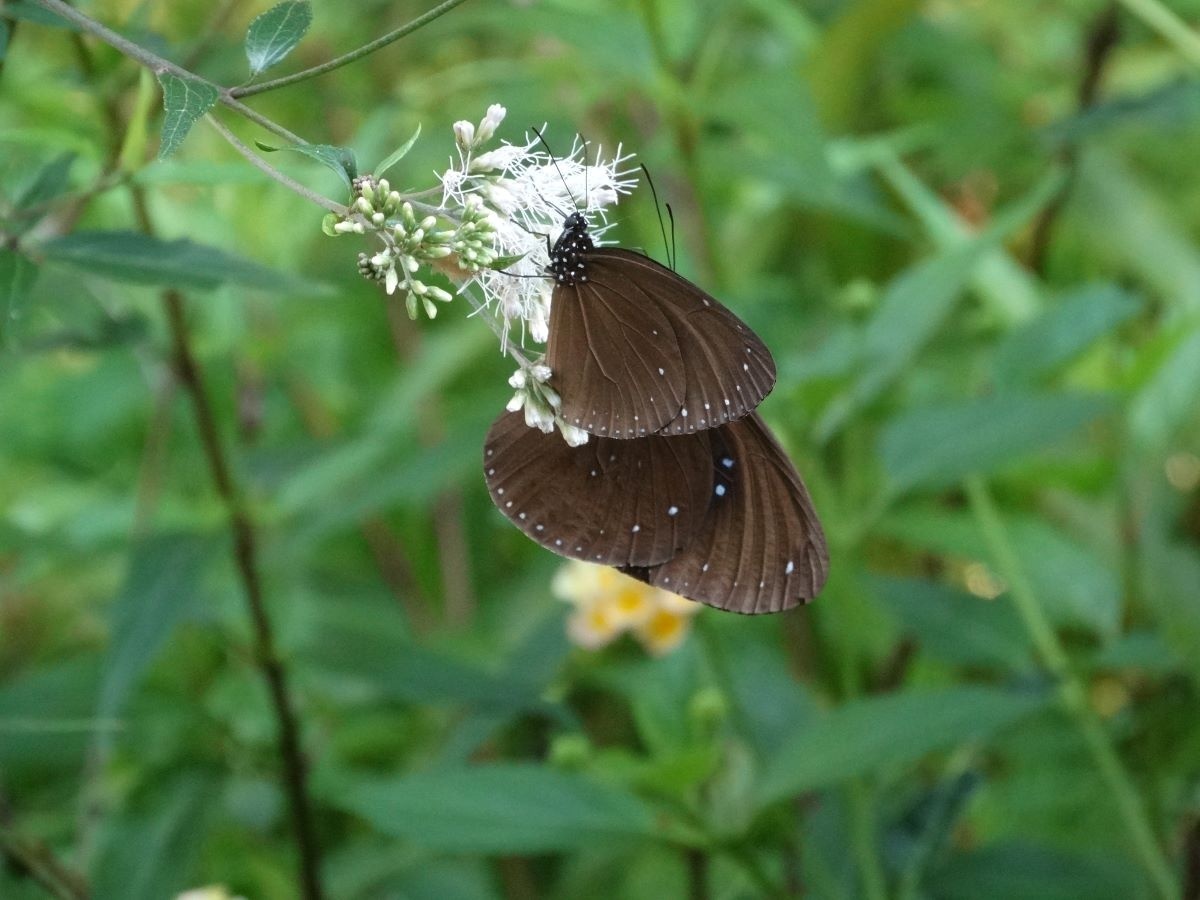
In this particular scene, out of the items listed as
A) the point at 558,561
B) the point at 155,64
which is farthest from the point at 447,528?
the point at 155,64

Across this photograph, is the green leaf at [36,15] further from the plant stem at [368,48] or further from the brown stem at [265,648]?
the brown stem at [265,648]

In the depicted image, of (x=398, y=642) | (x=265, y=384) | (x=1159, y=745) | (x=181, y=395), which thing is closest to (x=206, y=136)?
(x=265, y=384)

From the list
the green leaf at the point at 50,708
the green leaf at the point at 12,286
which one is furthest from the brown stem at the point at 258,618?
the green leaf at the point at 12,286

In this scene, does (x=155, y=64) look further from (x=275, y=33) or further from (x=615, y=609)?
Answer: (x=615, y=609)

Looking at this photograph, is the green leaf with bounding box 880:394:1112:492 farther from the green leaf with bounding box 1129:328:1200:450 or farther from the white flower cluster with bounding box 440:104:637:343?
the white flower cluster with bounding box 440:104:637:343

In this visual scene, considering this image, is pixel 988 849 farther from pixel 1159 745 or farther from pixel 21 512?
pixel 21 512

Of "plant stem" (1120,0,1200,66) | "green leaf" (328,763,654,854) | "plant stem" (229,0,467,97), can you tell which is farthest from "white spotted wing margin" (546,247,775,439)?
"plant stem" (1120,0,1200,66)
